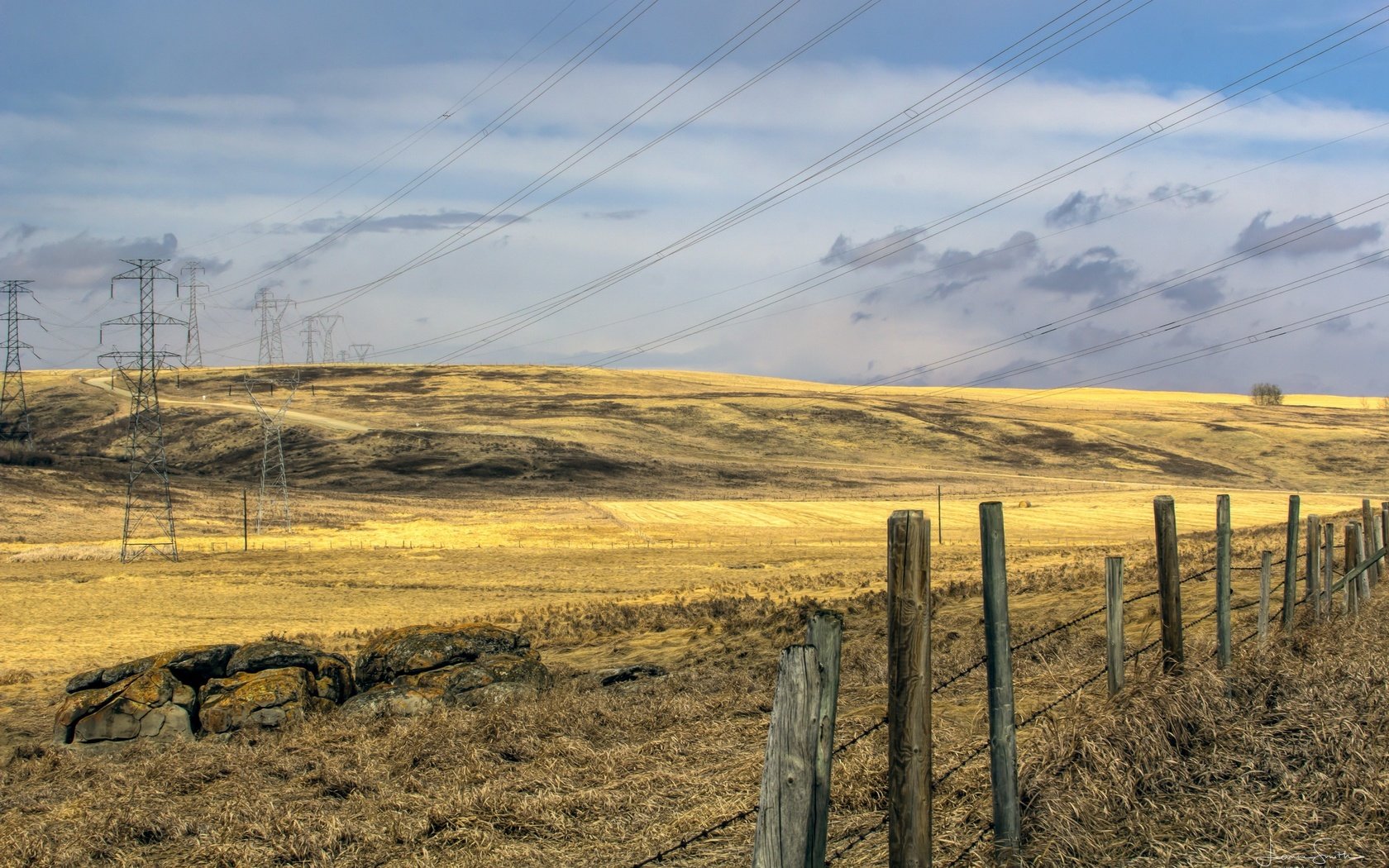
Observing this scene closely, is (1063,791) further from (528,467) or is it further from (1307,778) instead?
(528,467)

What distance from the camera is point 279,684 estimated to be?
15.4 m

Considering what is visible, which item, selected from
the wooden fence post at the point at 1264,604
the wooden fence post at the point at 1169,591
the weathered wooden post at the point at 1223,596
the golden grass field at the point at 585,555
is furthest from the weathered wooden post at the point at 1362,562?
the wooden fence post at the point at 1169,591

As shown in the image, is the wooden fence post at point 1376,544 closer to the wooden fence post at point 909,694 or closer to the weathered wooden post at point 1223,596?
the weathered wooden post at point 1223,596

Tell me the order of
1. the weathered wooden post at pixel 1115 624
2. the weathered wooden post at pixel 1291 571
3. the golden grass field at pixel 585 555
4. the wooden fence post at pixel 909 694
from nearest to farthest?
the wooden fence post at pixel 909 694
the weathered wooden post at pixel 1115 624
the golden grass field at pixel 585 555
the weathered wooden post at pixel 1291 571

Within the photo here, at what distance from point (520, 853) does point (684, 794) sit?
1.45 m

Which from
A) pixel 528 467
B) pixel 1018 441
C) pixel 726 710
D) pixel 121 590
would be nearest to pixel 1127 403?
pixel 1018 441

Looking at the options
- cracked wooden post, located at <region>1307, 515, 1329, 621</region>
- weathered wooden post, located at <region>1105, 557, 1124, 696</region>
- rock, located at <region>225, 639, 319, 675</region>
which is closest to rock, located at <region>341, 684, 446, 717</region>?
rock, located at <region>225, 639, 319, 675</region>

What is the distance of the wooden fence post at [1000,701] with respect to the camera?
5914mm

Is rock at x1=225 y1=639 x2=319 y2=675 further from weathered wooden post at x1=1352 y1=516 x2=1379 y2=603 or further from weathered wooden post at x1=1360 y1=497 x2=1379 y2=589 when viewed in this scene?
weathered wooden post at x1=1360 y1=497 x2=1379 y2=589

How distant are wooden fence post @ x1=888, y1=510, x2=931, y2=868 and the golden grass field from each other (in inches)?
42.1

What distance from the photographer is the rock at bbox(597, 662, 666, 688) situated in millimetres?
17328

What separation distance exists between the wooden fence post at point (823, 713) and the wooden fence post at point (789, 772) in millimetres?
97

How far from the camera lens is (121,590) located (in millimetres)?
38969

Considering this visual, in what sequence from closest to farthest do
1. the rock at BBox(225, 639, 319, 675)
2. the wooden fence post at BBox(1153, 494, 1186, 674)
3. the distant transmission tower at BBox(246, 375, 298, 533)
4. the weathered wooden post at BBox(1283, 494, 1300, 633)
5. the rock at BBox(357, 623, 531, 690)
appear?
the wooden fence post at BBox(1153, 494, 1186, 674), the weathered wooden post at BBox(1283, 494, 1300, 633), the rock at BBox(225, 639, 319, 675), the rock at BBox(357, 623, 531, 690), the distant transmission tower at BBox(246, 375, 298, 533)
